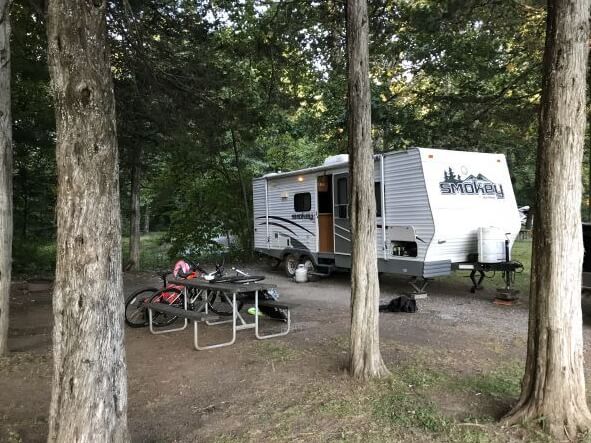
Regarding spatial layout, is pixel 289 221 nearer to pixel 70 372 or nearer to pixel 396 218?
pixel 396 218

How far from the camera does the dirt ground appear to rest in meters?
3.50

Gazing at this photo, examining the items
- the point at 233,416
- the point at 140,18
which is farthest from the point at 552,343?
the point at 140,18

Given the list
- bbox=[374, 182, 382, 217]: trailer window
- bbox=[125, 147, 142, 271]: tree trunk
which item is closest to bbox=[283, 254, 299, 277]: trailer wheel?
bbox=[374, 182, 382, 217]: trailer window

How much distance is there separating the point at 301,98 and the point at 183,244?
7.79 metres

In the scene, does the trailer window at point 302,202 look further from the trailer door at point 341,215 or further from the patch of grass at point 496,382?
the patch of grass at point 496,382

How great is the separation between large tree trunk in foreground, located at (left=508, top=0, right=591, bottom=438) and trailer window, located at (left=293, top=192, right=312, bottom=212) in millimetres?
8245

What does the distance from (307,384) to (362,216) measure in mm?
1550

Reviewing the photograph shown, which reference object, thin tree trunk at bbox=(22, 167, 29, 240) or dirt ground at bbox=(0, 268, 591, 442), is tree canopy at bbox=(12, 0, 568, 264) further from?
dirt ground at bbox=(0, 268, 591, 442)

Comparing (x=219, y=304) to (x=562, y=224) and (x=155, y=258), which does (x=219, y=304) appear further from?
(x=155, y=258)

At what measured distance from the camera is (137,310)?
7195 millimetres

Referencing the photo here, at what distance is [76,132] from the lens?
2.69 m

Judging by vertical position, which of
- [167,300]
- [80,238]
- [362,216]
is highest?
[362,216]

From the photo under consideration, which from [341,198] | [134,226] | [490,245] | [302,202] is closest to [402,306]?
[490,245]

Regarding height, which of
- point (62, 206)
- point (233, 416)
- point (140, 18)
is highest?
point (140, 18)
